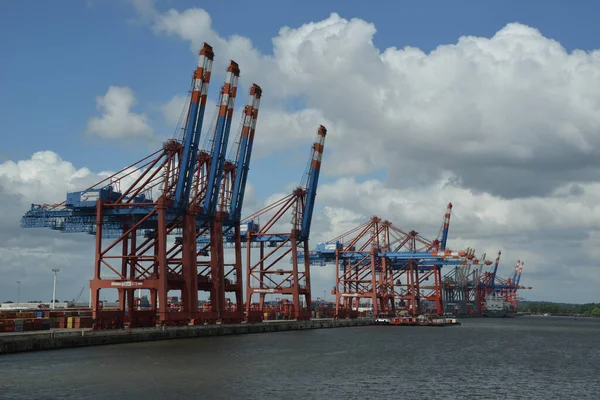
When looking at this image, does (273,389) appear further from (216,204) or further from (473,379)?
(216,204)

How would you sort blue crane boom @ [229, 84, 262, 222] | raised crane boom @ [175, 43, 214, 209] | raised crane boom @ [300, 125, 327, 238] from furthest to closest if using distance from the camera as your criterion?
raised crane boom @ [300, 125, 327, 238], blue crane boom @ [229, 84, 262, 222], raised crane boom @ [175, 43, 214, 209]

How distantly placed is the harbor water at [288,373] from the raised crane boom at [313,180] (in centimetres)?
4280

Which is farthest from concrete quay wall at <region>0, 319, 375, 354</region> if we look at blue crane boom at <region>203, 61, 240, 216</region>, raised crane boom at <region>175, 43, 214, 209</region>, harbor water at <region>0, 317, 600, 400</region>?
blue crane boom at <region>203, 61, 240, 216</region>

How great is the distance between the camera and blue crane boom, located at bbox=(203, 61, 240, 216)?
8744 cm

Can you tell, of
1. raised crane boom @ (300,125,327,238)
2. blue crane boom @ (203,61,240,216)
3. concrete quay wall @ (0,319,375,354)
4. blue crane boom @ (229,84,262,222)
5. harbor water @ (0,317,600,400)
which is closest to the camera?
harbor water @ (0,317,600,400)

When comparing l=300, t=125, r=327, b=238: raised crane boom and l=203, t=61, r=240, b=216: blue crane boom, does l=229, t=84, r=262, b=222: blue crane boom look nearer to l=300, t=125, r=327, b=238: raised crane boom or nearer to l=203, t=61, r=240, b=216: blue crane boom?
l=203, t=61, r=240, b=216: blue crane boom

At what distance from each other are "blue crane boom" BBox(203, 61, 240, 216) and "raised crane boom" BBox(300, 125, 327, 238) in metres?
23.9

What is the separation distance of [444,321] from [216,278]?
219 ft

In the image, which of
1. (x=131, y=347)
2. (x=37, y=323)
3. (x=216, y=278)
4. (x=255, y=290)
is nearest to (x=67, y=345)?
(x=131, y=347)

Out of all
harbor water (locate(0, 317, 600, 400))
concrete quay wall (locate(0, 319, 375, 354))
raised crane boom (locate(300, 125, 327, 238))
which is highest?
raised crane boom (locate(300, 125, 327, 238))

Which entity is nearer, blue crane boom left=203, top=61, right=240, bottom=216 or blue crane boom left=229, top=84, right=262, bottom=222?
blue crane boom left=203, top=61, right=240, bottom=216

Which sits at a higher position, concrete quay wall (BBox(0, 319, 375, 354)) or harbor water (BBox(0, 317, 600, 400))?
concrete quay wall (BBox(0, 319, 375, 354))

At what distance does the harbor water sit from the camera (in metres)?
37.8

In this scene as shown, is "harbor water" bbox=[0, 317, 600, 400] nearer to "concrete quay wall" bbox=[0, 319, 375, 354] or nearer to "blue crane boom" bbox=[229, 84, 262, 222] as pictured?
"concrete quay wall" bbox=[0, 319, 375, 354]
